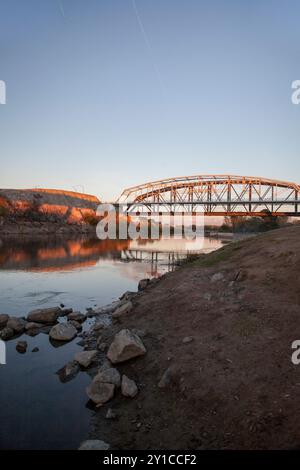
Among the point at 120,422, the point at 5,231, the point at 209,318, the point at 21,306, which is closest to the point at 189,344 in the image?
the point at 209,318

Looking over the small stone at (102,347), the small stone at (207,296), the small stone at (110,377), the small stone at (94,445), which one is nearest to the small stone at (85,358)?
the small stone at (102,347)

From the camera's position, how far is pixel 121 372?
880 cm

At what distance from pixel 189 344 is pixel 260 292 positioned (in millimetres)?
3507

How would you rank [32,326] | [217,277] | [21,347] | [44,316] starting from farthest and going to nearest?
[44,316] → [217,277] → [32,326] → [21,347]

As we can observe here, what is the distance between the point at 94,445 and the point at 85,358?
4.00 metres

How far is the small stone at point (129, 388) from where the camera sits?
763 centimetres

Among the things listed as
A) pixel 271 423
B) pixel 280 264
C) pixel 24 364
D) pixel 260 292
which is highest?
pixel 280 264

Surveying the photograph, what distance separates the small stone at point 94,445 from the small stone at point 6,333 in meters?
7.51

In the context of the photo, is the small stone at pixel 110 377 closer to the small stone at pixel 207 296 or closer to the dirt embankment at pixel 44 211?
the small stone at pixel 207 296

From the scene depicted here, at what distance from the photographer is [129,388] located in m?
7.72

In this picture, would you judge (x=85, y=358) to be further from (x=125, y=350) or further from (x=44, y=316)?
(x=44, y=316)

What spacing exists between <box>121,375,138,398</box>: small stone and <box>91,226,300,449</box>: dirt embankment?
5.1 inches

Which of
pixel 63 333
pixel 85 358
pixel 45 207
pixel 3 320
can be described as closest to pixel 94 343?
pixel 63 333

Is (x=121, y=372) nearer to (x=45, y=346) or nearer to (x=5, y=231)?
(x=45, y=346)
